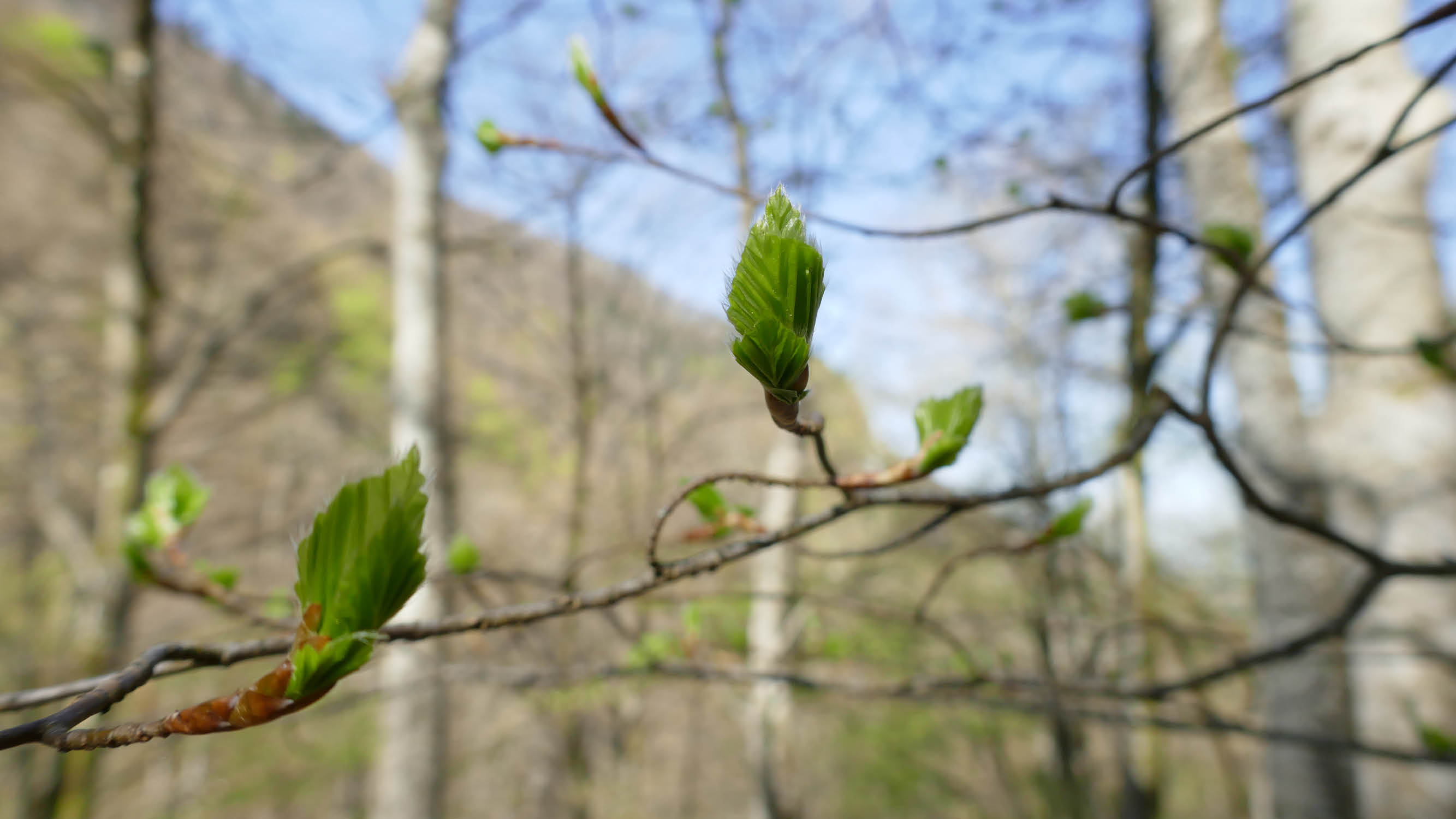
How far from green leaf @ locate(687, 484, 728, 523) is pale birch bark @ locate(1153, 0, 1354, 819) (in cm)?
184

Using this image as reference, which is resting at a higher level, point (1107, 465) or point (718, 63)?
point (718, 63)

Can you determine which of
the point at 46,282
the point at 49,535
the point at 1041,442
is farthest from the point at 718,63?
the point at 49,535

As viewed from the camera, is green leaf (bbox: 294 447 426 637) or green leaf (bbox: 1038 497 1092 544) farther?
green leaf (bbox: 1038 497 1092 544)

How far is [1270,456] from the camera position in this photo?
2213 mm

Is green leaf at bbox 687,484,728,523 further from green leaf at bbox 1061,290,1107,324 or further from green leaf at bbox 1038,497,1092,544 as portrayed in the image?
green leaf at bbox 1061,290,1107,324

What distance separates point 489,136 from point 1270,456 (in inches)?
99.8

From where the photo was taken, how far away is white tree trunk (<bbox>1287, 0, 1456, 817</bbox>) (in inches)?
69.4

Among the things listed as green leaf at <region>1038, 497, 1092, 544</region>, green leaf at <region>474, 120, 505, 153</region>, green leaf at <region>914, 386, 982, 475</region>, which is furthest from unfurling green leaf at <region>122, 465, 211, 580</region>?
green leaf at <region>1038, 497, 1092, 544</region>

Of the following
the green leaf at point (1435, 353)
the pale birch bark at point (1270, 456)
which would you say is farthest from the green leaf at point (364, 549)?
the pale birch bark at point (1270, 456)

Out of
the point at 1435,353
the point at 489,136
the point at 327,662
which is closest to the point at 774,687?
the point at 1435,353

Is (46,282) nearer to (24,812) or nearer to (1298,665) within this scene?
(24,812)

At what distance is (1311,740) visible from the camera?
979mm

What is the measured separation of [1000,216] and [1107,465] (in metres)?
0.27

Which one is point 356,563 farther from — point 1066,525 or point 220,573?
point 220,573
